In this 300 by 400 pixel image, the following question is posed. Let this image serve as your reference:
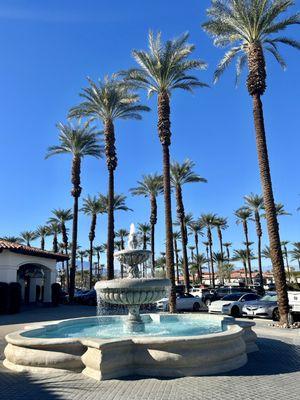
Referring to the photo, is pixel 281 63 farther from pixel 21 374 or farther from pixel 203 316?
→ pixel 21 374

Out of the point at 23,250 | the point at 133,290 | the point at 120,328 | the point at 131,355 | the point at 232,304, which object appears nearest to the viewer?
the point at 131,355

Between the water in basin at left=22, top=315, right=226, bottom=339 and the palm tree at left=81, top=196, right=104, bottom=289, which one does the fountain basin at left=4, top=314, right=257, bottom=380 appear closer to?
the water in basin at left=22, top=315, right=226, bottom=339

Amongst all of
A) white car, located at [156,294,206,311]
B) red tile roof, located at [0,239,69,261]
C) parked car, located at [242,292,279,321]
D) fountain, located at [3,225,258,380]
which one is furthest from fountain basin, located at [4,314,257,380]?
red tile roof, located at [0,239,69,261]

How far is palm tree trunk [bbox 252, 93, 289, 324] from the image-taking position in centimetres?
1784

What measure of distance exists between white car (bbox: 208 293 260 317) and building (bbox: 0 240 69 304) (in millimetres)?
14901

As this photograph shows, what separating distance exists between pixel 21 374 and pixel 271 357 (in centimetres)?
616

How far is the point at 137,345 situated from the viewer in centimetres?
793

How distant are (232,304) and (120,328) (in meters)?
13.8

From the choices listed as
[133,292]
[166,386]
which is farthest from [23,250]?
[166,386]

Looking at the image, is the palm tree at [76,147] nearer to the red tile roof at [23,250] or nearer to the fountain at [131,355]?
the red tile roof at [23,250]

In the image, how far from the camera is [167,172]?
2567 cm

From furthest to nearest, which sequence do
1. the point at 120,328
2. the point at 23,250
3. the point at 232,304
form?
the point at 23,250, the point at 232,304, the point at 120,328

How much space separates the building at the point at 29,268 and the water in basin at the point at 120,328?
52.9 feet

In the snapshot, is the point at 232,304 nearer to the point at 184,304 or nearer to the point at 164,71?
the point at 184,304
